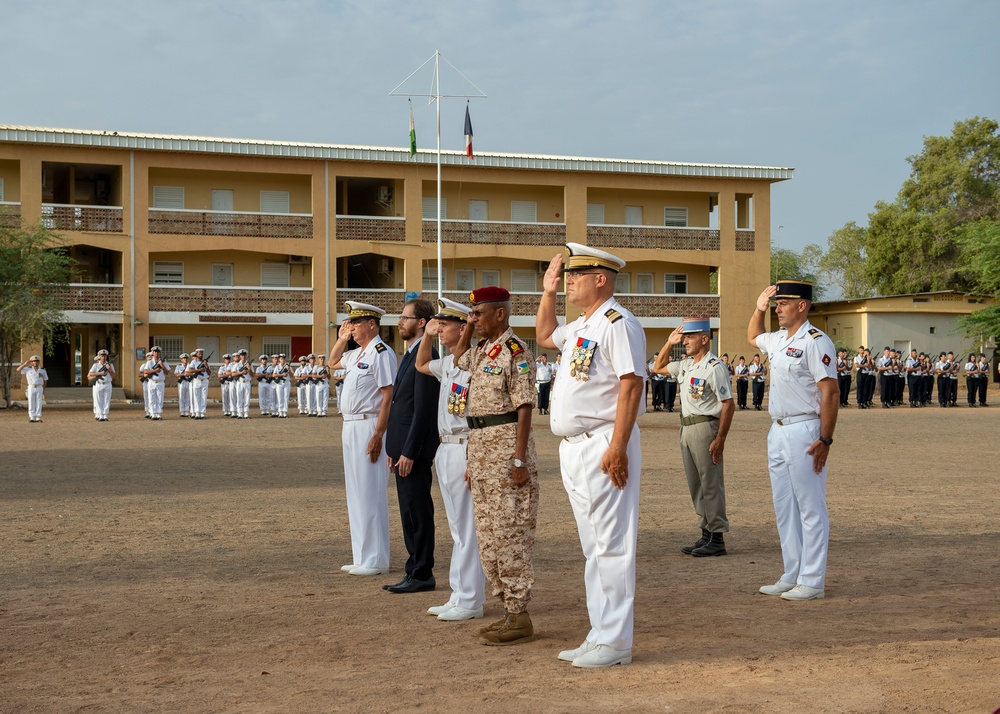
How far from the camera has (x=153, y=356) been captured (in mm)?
30125

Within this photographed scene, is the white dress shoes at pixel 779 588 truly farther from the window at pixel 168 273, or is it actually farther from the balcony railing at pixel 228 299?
the window at pixel 168 273

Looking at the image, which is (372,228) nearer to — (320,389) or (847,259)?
(320,389)

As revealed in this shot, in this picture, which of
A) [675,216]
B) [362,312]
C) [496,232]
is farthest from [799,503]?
[675,216]

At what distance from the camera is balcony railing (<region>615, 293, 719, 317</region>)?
46.4m

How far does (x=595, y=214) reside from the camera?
155ft

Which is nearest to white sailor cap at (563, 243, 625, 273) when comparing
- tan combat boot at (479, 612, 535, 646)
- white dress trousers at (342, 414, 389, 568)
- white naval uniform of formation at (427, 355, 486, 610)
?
white naval uniform of formation at (427, 355, 486, 610)

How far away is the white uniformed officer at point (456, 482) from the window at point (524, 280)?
39.9 metres

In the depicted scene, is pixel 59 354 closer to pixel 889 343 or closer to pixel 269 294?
pixel 269 294

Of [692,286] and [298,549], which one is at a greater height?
[692,286]

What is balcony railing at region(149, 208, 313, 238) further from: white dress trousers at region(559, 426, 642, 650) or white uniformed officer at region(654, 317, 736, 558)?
white dress trousers at region(559, 426, 642, 650)

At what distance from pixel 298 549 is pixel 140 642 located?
122 inches

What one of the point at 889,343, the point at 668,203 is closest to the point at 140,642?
the point at 668,203

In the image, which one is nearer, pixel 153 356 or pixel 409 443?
pixel 409 443

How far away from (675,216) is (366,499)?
42.3 m
